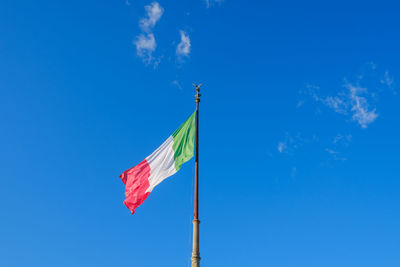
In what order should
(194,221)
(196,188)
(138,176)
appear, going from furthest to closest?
(138,176)
(196,188)
(194,221)

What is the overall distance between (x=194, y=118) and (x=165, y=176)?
4257mm

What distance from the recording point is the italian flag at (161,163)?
982 inches

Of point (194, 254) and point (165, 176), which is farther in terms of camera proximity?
point (165, 176)

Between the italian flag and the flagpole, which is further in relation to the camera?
the italian flag

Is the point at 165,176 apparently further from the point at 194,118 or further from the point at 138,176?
the point at 194,118

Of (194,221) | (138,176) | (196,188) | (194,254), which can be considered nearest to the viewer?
(194,254)

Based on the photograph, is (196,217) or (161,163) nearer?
(196,217)

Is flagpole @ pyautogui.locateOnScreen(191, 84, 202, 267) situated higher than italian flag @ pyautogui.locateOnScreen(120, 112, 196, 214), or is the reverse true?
italian flag @ pyautogui.locateOnScreen(120, 112, 196, 214)

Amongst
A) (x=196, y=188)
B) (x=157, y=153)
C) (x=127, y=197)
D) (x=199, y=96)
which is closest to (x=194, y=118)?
(x=199, y=96)

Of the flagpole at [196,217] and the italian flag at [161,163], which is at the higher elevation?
the italian flag at [161,163]

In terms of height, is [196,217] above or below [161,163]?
below

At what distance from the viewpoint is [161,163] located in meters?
25.4

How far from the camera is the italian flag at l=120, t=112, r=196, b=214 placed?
24938 mm

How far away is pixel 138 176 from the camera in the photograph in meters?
26.4
